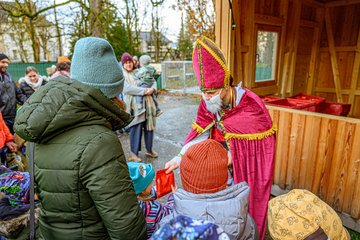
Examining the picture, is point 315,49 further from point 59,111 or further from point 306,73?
point 59,111

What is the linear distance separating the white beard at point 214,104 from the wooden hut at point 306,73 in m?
1.41

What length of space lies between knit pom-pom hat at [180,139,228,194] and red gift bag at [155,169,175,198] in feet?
1.48

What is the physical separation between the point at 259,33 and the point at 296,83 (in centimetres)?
176

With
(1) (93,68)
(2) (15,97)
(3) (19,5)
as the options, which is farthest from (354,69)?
(3) (19,5)

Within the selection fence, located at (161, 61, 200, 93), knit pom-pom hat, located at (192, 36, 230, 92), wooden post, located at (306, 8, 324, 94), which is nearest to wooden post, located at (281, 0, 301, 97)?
wooden post, located at (306, 8, 324, 94)

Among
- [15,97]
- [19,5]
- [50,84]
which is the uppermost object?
[19,5]

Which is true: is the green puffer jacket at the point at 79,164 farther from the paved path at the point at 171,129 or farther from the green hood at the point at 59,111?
the paved path at the point at 171,129

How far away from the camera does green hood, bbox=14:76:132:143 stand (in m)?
1.04

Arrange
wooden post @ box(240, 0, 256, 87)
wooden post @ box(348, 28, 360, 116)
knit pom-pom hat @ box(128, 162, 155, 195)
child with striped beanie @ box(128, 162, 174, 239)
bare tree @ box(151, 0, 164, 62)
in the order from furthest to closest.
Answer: bare tree @ box(151, 0, 164, 62) → wooden post @ box(348, 28, 360, 116) → wooden post @ box(240, 0, 256, 87) → knit pom-pom hat @ box(128, 162, 155, 195) → child with striped beanie @ box(128, 162, 174, 239)

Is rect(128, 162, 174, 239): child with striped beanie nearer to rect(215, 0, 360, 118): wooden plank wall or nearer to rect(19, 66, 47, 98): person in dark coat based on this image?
rect(215, 0, 360, 118): wooden plank wall

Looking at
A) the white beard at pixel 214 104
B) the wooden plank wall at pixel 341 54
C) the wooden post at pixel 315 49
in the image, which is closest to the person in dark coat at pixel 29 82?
the white beard at pixel 214 104

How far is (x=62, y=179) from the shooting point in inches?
42.8

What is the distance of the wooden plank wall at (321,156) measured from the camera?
2713mm

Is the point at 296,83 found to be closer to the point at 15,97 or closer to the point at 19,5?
the point at 15,97
